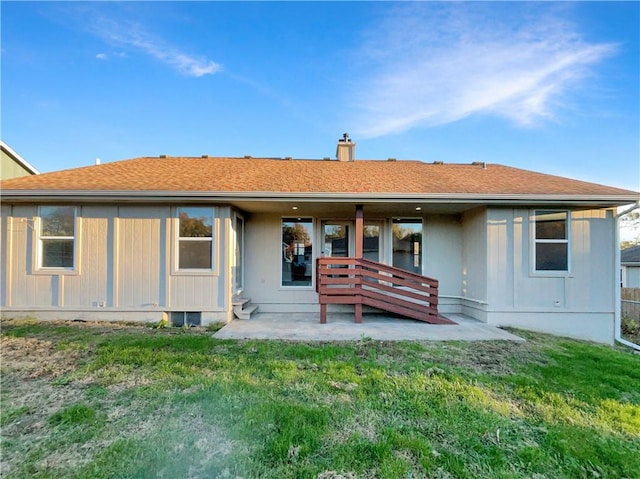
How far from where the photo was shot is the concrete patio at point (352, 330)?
5.46 metres

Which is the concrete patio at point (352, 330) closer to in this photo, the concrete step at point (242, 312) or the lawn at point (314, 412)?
the concrete step at point (242, 312)

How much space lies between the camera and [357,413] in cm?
289

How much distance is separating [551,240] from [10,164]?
55.6 feet

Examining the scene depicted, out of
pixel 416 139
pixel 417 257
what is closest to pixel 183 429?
pixel 417 257

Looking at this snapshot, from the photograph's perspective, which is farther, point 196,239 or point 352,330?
point 196,239

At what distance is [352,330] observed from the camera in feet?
19.6

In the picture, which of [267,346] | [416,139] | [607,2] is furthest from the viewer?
[416,139]

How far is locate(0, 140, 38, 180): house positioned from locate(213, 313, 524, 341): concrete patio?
A: 418 inches

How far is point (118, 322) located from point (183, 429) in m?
4.95

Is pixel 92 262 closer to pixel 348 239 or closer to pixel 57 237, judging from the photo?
pixel 57 237

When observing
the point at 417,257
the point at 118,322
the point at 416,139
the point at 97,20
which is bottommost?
the point at 118,322

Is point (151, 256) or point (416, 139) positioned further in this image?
point (416, 139)

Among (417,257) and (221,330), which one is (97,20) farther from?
(417,257)

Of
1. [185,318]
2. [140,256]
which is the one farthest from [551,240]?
[140,256]
